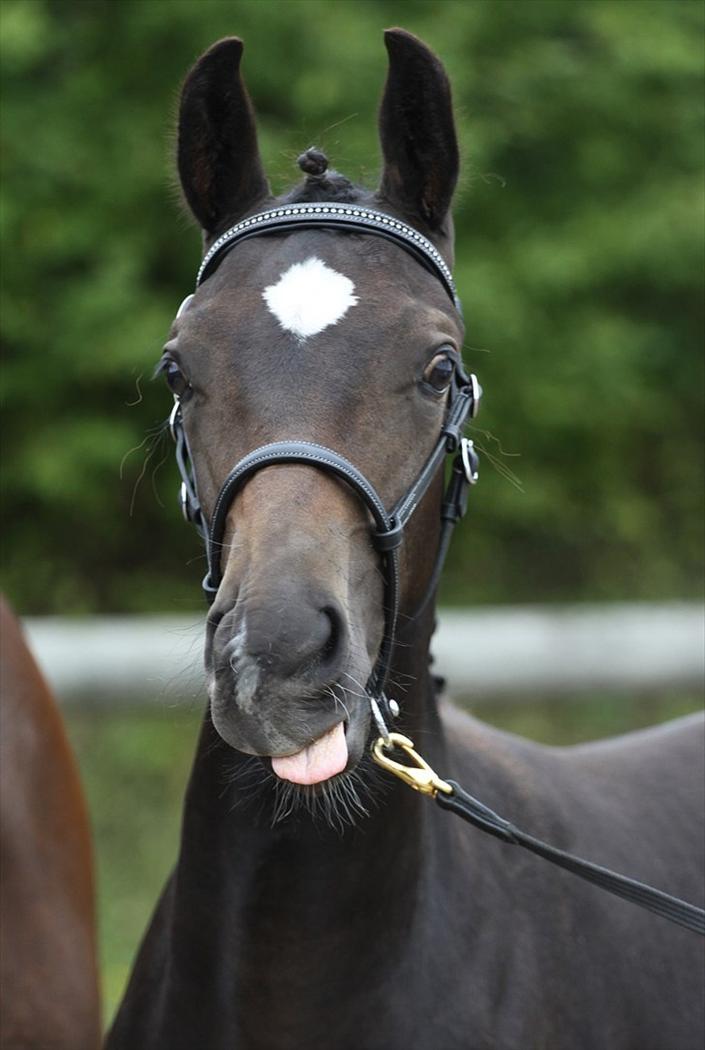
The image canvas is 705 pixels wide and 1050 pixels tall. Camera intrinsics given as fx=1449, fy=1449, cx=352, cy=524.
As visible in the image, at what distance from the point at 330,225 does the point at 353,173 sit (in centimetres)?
436

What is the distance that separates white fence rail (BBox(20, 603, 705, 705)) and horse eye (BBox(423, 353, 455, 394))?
4.84 metres

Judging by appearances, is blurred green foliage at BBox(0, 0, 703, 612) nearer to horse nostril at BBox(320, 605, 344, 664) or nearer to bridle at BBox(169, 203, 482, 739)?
bridle at BBox(169, 203, 482, 739)

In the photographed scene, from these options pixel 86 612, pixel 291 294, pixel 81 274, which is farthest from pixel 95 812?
pixel 291 294

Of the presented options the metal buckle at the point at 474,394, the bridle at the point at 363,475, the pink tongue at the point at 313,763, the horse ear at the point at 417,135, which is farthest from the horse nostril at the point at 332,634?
the horse ear at the point at 417,135

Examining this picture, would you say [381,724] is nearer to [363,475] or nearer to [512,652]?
[363,475]

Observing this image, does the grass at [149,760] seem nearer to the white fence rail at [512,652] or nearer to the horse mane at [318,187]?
the white fence rail at [512,652]

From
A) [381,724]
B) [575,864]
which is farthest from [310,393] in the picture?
[575,864]

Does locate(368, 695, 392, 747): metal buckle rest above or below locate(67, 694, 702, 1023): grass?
above

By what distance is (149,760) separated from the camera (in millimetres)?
8547

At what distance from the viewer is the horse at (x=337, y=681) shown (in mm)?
2629

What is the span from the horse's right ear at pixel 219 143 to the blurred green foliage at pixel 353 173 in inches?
175

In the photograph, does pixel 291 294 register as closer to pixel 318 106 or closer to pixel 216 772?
pixel 216 772

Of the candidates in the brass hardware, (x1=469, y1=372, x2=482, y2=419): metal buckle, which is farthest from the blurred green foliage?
the brass hardware

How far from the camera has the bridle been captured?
2.73 metres
